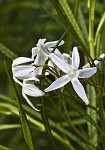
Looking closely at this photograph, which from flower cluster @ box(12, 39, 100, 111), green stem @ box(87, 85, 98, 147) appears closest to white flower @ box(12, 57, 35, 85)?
flower cluster @ box(12, 39, 100, 111)

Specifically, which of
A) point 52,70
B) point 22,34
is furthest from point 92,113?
point 22,34

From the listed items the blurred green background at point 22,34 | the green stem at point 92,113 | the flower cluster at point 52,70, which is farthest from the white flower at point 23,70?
the blurred green background at point 22,34

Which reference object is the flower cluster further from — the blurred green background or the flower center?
the blurred green background

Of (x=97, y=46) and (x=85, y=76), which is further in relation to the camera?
(x=97, y=46)

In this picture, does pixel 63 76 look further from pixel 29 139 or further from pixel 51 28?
pixel 51 28

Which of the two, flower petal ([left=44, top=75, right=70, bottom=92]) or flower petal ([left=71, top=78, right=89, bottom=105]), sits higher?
flower petal ([left=44, top=75, right=70, bottom=92])

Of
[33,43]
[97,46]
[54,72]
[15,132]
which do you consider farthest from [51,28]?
[54,72]

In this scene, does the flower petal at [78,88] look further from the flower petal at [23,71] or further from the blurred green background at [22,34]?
the blurred green background at [22,34]

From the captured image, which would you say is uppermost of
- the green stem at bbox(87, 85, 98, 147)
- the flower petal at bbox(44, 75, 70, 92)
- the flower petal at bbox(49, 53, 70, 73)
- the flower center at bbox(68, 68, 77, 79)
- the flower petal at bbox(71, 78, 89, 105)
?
the flower petal at bbox(49, 53, 70, 73)

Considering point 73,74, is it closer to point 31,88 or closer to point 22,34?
point 31,88

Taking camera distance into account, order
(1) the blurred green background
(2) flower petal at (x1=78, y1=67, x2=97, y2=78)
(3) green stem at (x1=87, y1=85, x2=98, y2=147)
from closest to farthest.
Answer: (2) flower petal at (x1=78, y1=67, x2=97, y2=78) < (3) green stem at (x1=87, y1=85, x2=98, y2=147) < (1) the blurred green background
